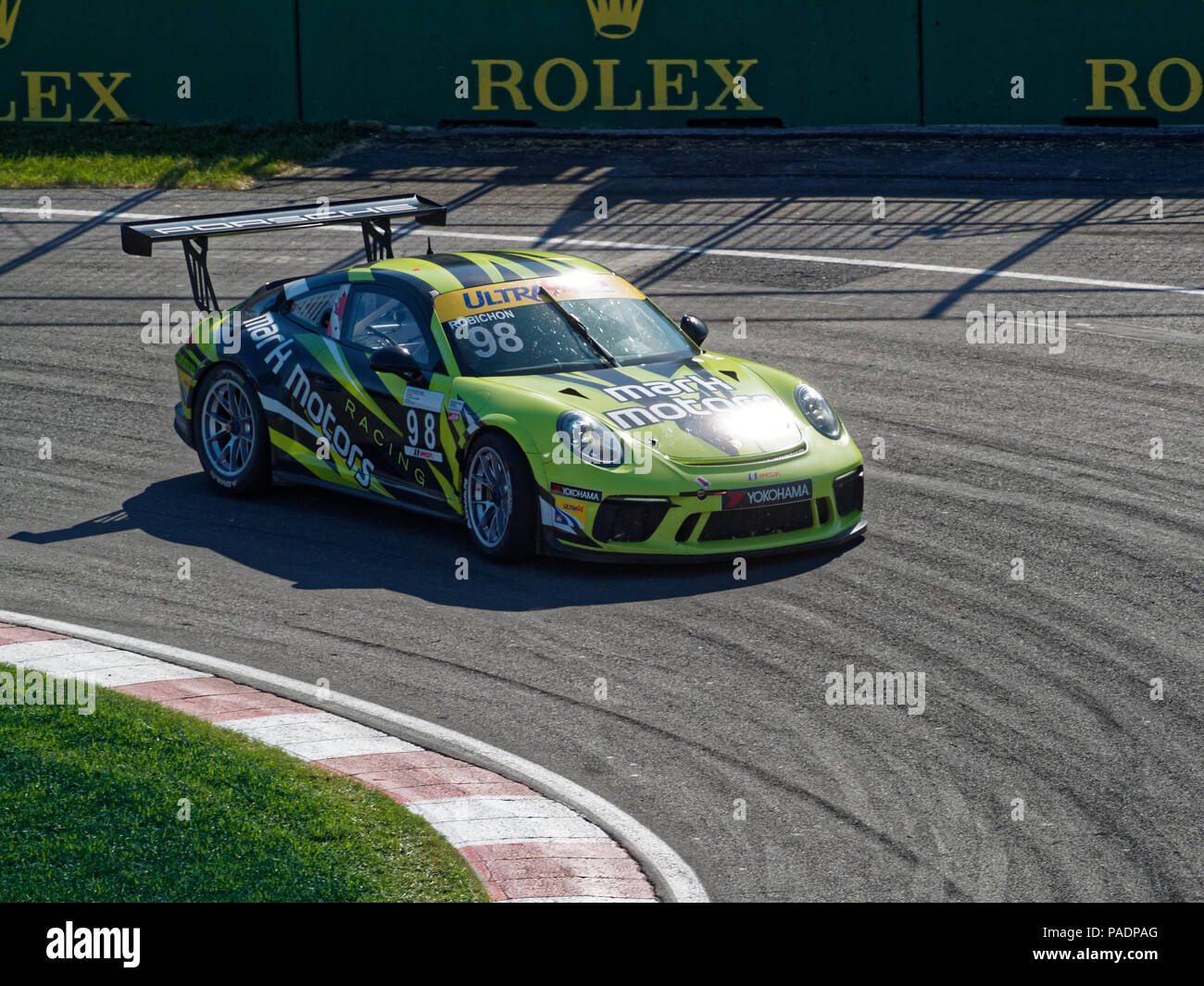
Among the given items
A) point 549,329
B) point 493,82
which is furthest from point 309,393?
point 493,82

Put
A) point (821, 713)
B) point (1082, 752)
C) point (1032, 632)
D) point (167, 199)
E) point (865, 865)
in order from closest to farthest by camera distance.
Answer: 1. point (865, 865)
2. point (1082, 752)
3. point (821, 713)
4. point (1032, 632)
5. point (167, 199)

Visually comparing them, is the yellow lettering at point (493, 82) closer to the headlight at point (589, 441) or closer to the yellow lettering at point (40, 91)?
the yellow lettering at point (40, 91)

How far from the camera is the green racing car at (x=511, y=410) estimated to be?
9.28 m

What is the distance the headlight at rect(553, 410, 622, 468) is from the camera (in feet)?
30.4

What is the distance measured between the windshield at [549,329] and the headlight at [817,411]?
2.77 ft

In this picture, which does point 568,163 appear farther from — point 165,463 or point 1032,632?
point 1032,632

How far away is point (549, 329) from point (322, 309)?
156 centimetres

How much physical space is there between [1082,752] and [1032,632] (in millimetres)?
1400

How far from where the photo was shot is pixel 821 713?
7.52 metres

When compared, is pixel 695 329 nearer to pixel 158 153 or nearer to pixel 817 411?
pixel 817 411

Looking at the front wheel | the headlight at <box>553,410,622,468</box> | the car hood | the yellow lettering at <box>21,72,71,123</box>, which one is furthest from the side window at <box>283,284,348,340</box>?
the yellow lettering at <box>21,72,71,123</box>

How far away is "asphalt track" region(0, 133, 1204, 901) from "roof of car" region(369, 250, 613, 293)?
4.90 feet

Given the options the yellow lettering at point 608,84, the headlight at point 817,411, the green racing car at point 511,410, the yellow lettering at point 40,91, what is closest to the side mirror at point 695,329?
the green racing car at point 511,410

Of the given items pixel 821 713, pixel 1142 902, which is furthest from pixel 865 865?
pixel 821 713
